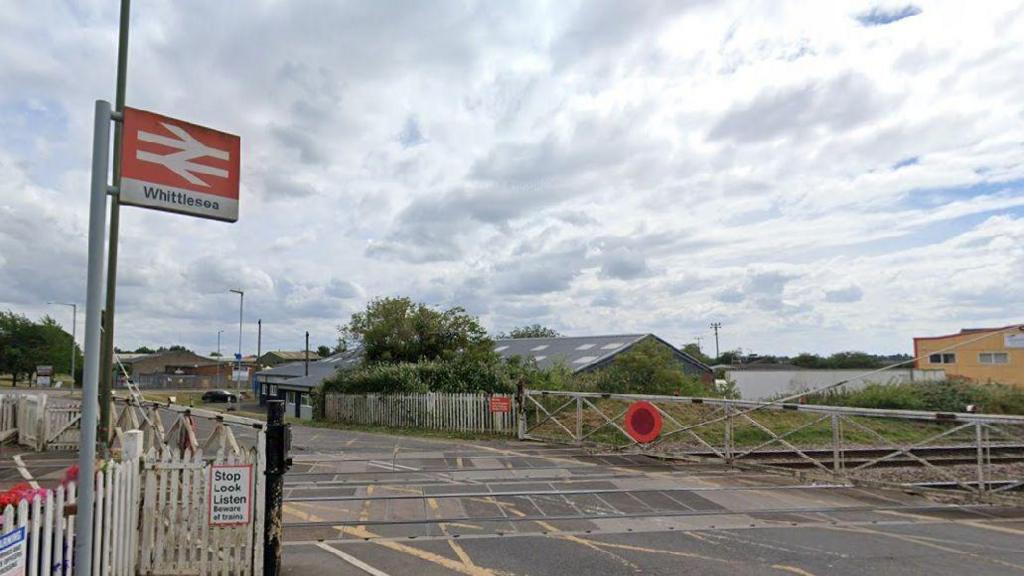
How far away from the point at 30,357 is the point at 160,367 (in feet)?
98.7

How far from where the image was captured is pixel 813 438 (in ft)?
64.8

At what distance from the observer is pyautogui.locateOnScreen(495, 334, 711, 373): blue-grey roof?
34.1 metres

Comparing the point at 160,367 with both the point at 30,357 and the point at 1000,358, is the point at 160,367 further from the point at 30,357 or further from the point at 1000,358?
the point at 1000,358

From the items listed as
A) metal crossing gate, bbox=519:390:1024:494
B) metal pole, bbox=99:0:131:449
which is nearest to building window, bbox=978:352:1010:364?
metal crossing gate, bbox=519:390:1024:494

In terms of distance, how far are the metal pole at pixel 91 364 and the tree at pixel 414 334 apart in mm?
25820

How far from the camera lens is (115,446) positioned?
41.9 ft

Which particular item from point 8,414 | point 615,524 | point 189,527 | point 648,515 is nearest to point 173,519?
point 189,527

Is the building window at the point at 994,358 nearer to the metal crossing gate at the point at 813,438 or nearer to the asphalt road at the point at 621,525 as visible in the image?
the metal crossing gate at the point at 813,438

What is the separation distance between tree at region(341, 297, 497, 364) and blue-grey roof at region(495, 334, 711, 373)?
382 centimetres

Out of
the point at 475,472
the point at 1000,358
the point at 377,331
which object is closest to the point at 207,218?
the point at 475,472

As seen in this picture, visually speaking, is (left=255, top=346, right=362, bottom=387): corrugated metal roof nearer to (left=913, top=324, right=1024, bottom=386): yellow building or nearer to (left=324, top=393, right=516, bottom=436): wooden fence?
(left=324, top=393, right=516, bottom=436): wooden fence

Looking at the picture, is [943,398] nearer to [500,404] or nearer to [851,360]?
[500,404]

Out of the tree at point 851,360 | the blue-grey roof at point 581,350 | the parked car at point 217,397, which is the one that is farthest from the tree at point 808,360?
the parked car at point 217,397

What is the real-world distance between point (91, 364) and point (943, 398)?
3044 centimetres
